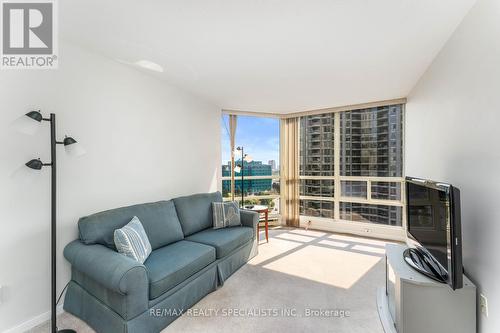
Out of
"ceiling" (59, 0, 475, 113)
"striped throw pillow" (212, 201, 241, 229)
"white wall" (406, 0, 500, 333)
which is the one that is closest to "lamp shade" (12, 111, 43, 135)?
"ceiling" (59, 0, 475, 113)

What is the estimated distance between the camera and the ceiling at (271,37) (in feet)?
5.53

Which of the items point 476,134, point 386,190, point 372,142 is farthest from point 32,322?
point 372,142

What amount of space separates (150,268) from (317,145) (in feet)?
12.9

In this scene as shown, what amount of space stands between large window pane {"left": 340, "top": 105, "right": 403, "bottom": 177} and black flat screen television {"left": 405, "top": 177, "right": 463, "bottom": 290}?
6.84ft

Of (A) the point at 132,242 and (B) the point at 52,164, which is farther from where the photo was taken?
(A) the point at 132,242

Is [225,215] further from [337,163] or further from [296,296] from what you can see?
[337,163]

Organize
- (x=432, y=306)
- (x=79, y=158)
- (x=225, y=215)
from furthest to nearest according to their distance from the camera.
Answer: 1. (x=225, y=215)
2. (x=79, y=158)
3. (x=432, y=306)

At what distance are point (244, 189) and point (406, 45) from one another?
3.49m

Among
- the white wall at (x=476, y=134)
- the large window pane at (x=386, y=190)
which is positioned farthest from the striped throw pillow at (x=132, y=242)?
the large window pane at (x=386, y=190)

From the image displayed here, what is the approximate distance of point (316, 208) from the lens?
195 inches

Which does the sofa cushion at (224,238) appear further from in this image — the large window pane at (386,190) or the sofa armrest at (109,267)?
the large window pane at (386,190)

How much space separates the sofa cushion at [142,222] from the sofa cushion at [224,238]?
271mm

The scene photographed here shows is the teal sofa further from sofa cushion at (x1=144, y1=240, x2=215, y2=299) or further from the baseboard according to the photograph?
the baseboard

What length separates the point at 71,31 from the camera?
2.00 metres
